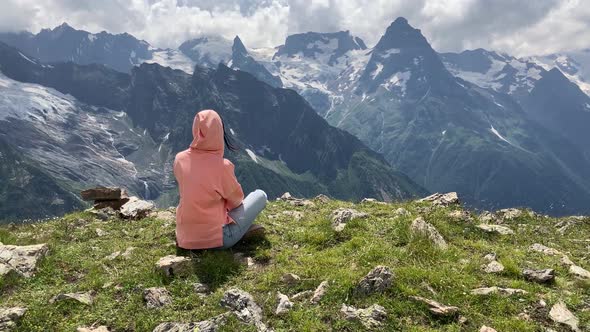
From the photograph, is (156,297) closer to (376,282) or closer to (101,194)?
(376,282)

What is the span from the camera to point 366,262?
11117 mm

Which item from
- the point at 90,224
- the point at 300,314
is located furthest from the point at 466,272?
the point at 90,224

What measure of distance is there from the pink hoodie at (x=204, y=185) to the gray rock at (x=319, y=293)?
12.6 ft

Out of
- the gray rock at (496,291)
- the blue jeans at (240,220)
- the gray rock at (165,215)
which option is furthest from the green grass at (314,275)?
the gray rock at (165,215)

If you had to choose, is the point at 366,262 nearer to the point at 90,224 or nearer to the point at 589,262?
the point at 589,262

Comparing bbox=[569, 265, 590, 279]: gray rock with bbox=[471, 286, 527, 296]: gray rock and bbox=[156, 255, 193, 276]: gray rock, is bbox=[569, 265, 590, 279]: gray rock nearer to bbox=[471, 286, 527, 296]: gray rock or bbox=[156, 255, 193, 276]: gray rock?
bbox=[471, 286, 527, 296]: gray rock

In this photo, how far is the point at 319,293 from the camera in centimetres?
974

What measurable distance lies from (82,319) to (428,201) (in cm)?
1382

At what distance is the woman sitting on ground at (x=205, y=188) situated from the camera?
12133mm

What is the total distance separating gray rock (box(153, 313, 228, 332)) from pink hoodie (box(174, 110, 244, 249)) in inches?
146

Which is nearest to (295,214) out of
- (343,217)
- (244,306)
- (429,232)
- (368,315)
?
(343,217)

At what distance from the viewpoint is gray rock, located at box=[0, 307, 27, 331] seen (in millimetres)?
8938

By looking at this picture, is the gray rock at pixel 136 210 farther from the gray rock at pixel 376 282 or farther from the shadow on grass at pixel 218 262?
the gray rock at pixel 376 282

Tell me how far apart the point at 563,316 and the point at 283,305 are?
580 centimetres
